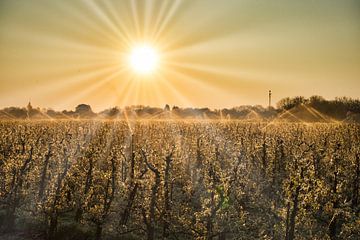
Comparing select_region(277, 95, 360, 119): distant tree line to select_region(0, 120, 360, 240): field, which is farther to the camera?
select_region(277, 95, 360, 119): distant tree line

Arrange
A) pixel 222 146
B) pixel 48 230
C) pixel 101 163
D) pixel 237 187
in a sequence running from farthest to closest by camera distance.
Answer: pixel 222 146
pixel 101 163
pixel 237 187
pixel 48 230

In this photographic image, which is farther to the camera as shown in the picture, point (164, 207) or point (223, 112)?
point (223, 112)

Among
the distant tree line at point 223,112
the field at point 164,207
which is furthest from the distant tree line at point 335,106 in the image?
the field at point 164,207

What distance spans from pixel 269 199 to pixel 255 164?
3.89m

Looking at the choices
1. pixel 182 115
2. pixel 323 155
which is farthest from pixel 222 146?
pixel 182 115

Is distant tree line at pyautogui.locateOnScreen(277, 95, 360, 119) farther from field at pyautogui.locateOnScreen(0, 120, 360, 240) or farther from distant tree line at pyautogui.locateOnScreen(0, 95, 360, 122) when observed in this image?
field at pyautogui.locateOnScreen(0, 120, 360, 240)

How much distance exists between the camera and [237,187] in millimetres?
12945

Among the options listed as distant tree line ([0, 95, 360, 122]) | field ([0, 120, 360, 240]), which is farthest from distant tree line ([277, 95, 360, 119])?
field ([0, 120, 360, 240])

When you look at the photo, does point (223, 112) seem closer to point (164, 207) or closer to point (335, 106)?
point (335, 106)

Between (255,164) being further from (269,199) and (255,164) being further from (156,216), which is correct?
(156,216)

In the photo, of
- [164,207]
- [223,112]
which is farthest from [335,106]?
[164,207]

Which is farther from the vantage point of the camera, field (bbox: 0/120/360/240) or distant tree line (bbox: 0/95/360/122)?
distant tree line (bbox: 0/95/360/122)

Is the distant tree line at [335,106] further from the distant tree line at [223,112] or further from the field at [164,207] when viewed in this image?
the field at [164,207]

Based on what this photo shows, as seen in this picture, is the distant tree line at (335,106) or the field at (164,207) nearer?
the field at (164,207)
